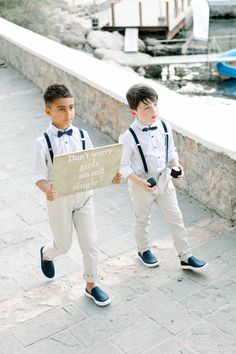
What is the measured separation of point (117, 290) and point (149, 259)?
41cm

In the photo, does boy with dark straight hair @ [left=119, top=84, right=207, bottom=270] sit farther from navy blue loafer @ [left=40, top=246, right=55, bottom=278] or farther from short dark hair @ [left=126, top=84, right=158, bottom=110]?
navy blue loafer @ [left=40, top=246, right=55, bottom=278]

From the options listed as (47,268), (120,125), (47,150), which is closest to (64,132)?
(47,150)

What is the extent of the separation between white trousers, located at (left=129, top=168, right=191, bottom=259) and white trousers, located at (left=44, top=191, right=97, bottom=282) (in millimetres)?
453

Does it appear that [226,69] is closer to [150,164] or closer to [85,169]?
[150,164]

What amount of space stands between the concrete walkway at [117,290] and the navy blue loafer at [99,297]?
0.14 feet

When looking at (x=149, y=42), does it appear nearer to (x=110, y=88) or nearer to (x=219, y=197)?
(x=110, y=88)

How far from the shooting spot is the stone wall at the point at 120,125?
4844 mm

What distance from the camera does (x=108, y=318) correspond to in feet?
12.1

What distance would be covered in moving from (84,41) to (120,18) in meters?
5.53

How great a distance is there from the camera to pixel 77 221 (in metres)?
3.70

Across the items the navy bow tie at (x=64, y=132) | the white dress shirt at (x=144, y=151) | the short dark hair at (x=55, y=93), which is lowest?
the white dress shirt at (x=144, y=151)

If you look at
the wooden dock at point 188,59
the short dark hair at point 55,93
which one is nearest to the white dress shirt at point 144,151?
the short dark hair at point 55,93

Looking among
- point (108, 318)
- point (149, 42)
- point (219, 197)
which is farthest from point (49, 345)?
point (149, 42)

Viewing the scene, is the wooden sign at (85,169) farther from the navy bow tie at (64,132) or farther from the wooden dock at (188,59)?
the wooden dock at (188,59)
